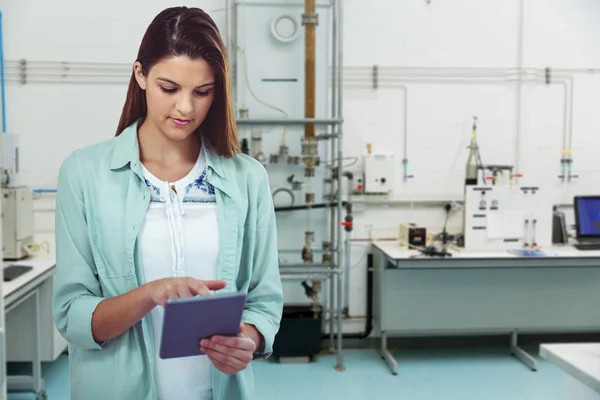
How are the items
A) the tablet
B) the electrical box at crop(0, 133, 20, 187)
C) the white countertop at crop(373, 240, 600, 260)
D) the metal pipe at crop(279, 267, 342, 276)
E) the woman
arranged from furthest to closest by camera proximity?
the metal pipe at crop(279, 267, 342, 276)
the white countertop at crop(373, 240, 600, 260)
the electrical box at crop(0, 133, 20, 187)
the woman
the tablet

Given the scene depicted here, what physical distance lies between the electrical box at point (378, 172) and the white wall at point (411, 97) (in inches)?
5.3

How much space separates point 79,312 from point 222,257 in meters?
0.29

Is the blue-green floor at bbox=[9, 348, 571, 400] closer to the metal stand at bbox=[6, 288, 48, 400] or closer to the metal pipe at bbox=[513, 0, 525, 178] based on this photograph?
the metal stand at bbox=[6, 288, 48, 400]

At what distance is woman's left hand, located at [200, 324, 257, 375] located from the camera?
43.0 inches

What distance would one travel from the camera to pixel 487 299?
3.85 metres

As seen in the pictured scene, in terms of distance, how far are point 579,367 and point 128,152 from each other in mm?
1321

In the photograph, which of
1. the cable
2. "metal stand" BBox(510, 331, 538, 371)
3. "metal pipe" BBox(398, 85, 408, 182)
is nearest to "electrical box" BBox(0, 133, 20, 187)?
the cable

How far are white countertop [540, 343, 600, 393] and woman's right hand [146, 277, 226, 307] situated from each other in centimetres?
111

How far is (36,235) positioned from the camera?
3.85 metres

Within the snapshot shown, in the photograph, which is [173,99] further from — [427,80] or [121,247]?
[427,80]

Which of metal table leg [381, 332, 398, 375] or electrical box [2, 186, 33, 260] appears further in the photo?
metal table leg [381, 332, 398, 375]

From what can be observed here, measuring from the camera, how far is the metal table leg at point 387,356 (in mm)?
3693

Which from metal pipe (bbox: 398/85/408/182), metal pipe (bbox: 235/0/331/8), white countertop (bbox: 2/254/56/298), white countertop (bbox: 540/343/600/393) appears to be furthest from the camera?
metal pipe (bbox: 398/85/408/182)

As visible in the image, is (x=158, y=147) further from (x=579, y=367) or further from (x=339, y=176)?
(x=339, y=176)
